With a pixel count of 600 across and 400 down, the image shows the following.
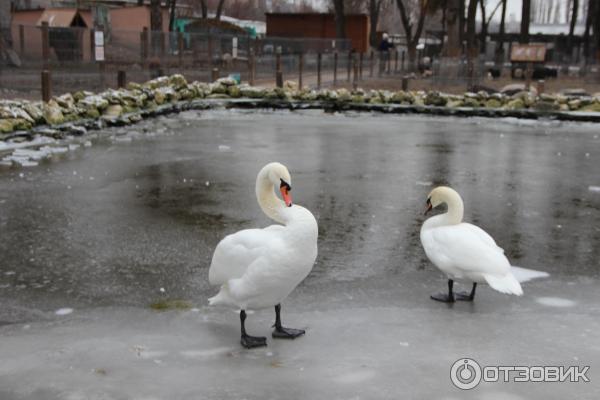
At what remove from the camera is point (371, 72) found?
1184 inches

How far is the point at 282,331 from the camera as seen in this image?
487cm

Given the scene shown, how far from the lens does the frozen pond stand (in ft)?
14.1

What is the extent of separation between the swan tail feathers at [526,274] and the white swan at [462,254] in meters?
0.85

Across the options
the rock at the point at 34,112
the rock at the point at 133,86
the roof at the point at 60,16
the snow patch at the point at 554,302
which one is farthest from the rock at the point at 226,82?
the snow patch at the point at 554,302

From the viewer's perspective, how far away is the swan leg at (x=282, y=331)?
484 centimetres

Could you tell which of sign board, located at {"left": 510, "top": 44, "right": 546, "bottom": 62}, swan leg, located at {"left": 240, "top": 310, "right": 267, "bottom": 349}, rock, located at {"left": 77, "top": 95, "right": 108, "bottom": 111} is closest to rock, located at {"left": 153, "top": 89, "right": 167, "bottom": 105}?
rock, located at {"left": 77, "top": 95, "right": 108, "bottom": 111}

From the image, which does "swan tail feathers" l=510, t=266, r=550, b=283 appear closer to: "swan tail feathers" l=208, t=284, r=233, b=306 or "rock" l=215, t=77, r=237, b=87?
"swan tail feathers" l=208, t=284, r=233, b=306

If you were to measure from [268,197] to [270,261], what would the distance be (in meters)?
0.62

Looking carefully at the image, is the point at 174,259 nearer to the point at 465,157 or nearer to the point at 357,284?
the point at 357,284

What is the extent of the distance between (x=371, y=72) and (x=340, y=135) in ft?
47.6

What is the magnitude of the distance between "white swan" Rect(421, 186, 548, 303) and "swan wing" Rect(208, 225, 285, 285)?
1338 millimetres

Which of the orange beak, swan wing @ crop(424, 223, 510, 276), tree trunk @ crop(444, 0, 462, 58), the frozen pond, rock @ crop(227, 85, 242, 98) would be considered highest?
tree trunk @ crop(444, 0, 462, 58)

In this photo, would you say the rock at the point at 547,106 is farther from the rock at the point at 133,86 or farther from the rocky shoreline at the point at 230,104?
the rock at the point at 133,86

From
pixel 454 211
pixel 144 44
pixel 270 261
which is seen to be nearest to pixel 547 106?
pixel 144 44
